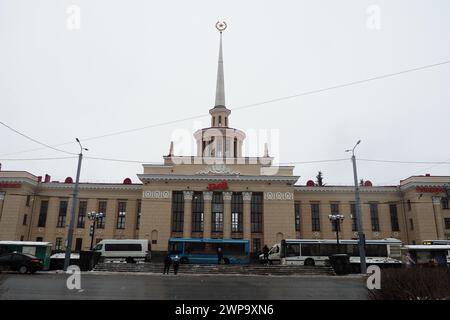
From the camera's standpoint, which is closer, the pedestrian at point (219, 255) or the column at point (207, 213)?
the pedestrian at point (219, 255)

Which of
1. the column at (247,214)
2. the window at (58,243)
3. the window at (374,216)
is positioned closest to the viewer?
the column at (247,214)

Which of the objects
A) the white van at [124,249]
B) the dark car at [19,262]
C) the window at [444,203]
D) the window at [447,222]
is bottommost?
the dark car at [19,262]

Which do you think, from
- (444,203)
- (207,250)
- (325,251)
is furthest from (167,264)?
(444,203)

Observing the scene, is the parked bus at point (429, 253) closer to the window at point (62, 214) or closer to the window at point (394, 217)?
the window at point (394, 217)

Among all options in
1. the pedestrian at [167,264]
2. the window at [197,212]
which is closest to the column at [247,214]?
the window at [197,212]

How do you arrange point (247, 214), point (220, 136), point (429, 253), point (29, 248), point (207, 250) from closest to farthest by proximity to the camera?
point (29, 248) → point (429, 253) → point (207, 250) → point (247, 214) → point (220, 136)

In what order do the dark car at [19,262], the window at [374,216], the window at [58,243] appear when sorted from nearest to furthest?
the dark car at [19,262] → the window at [58,243] → the window at [374,216]

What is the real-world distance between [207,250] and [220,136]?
59.5 ft

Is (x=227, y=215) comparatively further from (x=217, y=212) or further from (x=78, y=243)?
(x=78, y=243)

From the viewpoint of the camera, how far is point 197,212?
40.6m

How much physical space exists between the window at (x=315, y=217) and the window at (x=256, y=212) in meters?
6.93

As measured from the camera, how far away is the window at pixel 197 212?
131 feet

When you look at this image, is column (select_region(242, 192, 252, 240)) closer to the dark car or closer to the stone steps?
the stone steps
